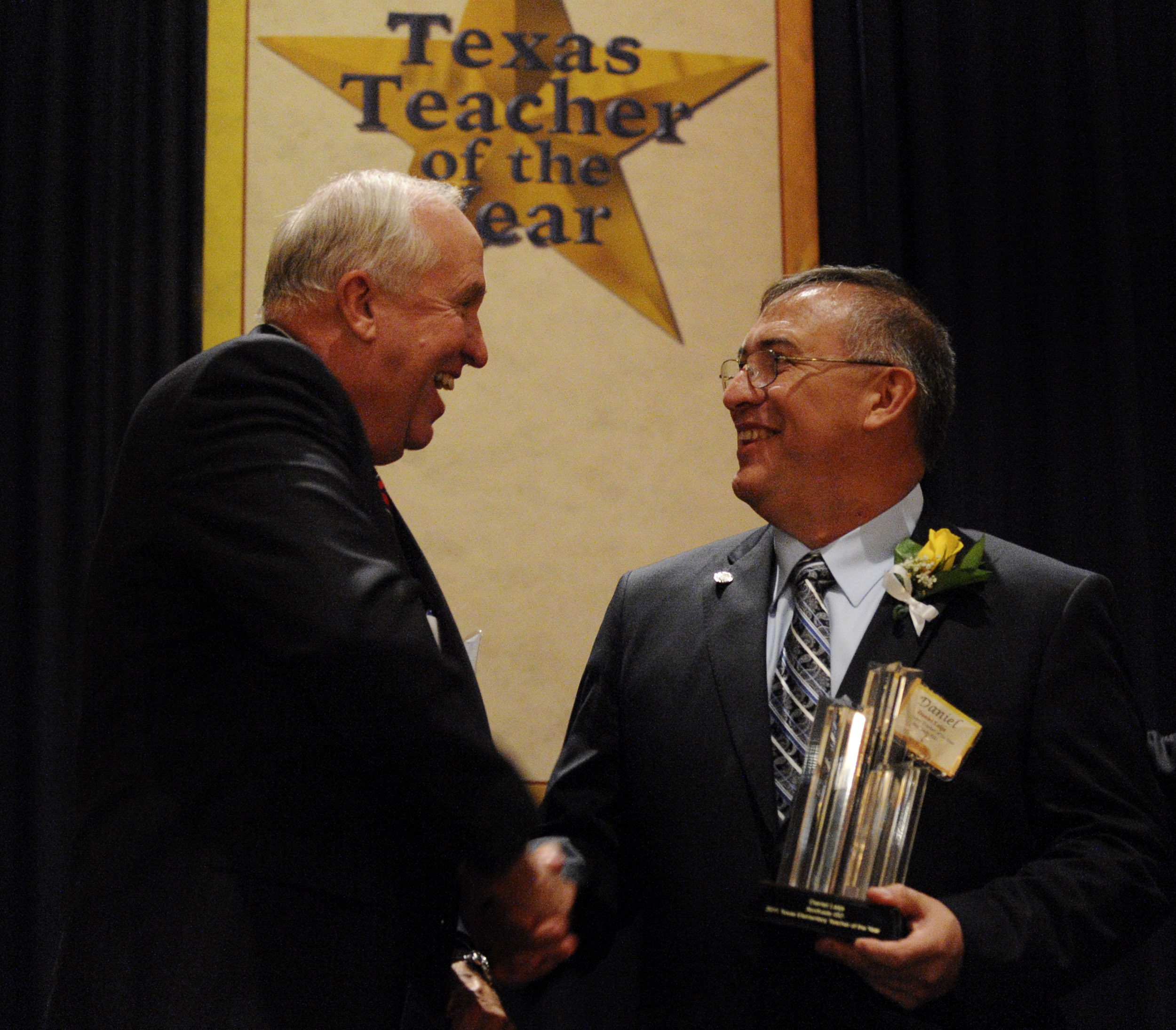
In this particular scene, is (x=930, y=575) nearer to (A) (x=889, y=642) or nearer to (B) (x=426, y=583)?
(A) (x=889, y=642)

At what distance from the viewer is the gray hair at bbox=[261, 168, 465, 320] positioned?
5.81 ft

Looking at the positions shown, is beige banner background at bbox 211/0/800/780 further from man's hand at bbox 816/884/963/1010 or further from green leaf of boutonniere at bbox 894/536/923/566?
man's hand at bbox 816/884/963/1010

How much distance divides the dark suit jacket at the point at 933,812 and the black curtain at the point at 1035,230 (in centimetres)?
147

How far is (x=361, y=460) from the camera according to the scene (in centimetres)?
→ 153

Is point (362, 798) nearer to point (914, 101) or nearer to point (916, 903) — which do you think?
point (916, 903)

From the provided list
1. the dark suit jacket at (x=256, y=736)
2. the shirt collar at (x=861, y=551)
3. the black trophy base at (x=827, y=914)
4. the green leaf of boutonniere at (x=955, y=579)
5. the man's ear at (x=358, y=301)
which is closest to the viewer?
the dark suit jacket at (x=256, y=736)

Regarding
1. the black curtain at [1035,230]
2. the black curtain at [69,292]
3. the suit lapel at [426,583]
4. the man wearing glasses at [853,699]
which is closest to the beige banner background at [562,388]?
the black curtain at [69,292]

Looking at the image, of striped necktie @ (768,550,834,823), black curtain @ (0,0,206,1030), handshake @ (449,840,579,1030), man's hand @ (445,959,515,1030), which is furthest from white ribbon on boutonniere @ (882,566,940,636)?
black curtain @ (0,0,206,1030)

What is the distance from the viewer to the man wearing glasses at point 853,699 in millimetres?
1651

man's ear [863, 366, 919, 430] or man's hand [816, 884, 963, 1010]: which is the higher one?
man's ear [863, 366, 919, 430]

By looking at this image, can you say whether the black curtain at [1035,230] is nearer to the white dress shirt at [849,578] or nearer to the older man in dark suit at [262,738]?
the white dress shirt at [849,578]

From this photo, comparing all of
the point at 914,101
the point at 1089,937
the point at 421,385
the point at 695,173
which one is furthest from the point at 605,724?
the point at 914,101

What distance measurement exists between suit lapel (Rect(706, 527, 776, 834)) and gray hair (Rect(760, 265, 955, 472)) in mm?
363

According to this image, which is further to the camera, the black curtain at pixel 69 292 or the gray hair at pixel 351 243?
the black curtain at pixel 69 292
